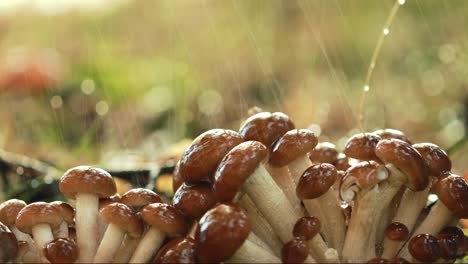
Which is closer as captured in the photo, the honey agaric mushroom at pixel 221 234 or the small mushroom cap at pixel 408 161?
the honey agaric mushroom at pixel 221 234

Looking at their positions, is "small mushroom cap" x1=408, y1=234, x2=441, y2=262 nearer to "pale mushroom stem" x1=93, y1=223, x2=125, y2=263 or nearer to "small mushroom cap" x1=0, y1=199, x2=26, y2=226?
"pale mushroom stem" x1=93, y1=223, x2=125, y2=263

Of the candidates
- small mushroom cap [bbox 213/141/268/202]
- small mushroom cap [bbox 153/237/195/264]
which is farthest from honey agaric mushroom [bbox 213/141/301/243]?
small mushroom cap [bbox 153/237/195/264]

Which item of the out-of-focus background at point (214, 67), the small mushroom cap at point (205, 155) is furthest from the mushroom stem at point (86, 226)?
the out-of-focus background at point (214, 67)

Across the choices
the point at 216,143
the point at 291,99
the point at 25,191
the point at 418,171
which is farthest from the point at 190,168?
the point at 291,99

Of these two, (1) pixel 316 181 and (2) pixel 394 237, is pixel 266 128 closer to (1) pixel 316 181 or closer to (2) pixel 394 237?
(1) pixel 316 181

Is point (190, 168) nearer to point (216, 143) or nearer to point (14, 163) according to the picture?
point (216, 143)

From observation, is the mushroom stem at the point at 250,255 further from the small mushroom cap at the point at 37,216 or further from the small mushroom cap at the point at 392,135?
the small mushroom cap at the point at 392,135
